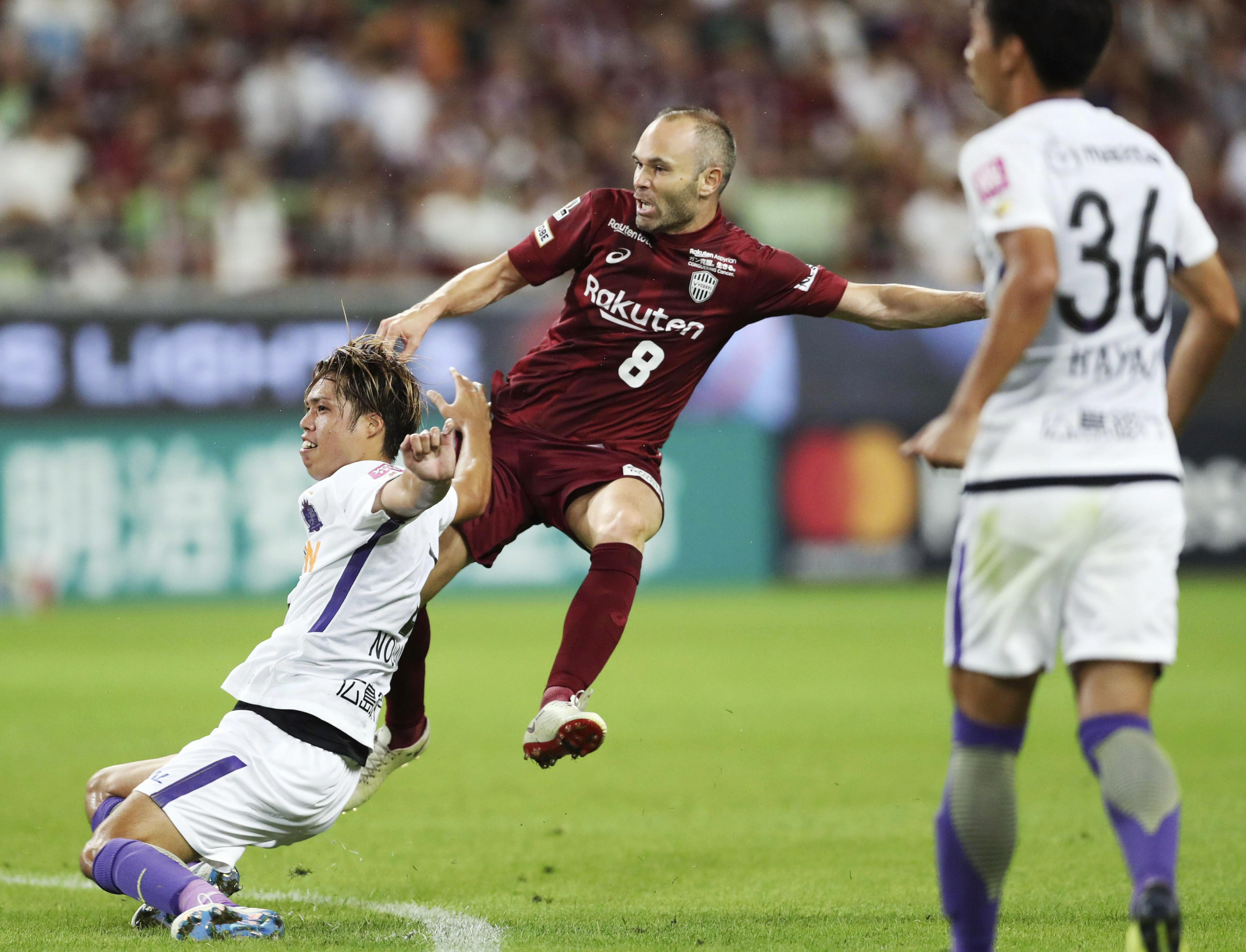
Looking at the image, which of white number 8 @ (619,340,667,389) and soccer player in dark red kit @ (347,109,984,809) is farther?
white number 8 @ (619,340,667,389)

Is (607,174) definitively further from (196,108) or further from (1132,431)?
(1132,431)

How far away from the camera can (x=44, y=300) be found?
45.9 feet

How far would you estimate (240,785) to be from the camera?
13.5 ft

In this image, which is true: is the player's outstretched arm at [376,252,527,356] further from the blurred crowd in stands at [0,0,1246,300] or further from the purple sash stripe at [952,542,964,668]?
the blurred crowd in stands at [0,0,1246,300]

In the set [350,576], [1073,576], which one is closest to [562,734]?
[350,576]

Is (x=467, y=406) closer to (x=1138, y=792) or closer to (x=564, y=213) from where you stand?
(x=564, y=213)

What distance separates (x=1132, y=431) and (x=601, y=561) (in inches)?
90.4

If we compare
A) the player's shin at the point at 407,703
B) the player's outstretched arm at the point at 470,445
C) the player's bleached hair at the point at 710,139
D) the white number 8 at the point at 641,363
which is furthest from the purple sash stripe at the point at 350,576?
the player's bleached hair at the point at 710,139

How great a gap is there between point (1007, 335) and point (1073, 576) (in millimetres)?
492

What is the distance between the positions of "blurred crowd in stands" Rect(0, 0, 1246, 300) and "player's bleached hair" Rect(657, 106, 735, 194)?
31.5ft

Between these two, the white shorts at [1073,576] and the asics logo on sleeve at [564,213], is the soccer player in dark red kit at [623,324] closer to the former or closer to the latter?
the asics logo on sleeve at [564,213]

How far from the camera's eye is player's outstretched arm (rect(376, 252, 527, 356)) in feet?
16.9

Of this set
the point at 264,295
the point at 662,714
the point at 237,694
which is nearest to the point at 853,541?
the point at 264,295

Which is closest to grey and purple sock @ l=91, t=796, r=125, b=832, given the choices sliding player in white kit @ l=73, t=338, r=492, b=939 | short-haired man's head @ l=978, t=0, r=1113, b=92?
sliding player in white kit @ l=73, t=338, r=492, b=939
